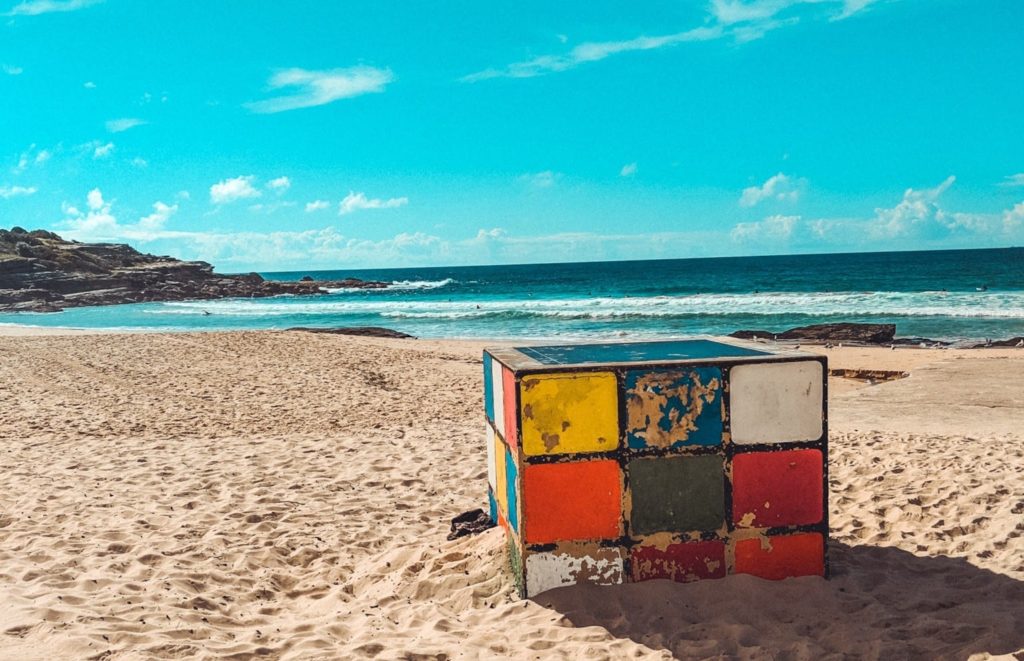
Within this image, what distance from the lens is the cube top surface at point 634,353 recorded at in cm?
405

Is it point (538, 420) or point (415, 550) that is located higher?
point (538, 420)

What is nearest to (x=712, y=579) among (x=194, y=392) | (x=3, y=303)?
(x=194, y=392)

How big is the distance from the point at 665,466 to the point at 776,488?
2.02 ft

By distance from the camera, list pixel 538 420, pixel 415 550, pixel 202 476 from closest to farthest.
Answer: pixel 538 420
pixel 415 550
pixel 202 476

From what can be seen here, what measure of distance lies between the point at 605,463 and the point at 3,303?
177 ft

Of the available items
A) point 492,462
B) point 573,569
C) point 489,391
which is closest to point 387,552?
point 492,462

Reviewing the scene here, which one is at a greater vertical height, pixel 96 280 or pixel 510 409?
pixel 96 280

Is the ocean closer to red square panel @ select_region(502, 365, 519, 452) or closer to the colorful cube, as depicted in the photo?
the colorful cube

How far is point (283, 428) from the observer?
9633 mm

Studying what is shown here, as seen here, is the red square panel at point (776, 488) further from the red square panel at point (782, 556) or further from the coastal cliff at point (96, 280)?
the coastal cliff at point (96, 280)

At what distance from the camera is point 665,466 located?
403 cm

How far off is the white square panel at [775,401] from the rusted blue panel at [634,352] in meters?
0.20

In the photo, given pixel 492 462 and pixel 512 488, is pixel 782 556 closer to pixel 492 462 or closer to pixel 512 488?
pixel 512 488

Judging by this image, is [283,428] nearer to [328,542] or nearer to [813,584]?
[328,542]
